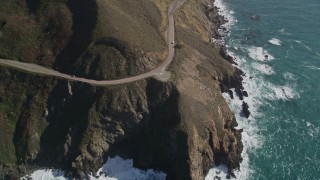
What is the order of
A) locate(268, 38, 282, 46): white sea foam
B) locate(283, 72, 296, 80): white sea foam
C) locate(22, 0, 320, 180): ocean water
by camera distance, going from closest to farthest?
locate(22, 0, 320, 180): ocean water < locate(283, 72, 296, 80): white sea foam < locate(268, 38, 282, 46): white sea foam

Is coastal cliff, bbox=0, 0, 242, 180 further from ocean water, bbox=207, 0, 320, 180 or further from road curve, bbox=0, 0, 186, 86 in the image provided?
ocean water, bbox=207, 0, 320, 180

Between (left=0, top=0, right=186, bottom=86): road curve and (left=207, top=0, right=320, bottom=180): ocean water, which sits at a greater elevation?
(left=0, top=0, right=186, bottom=86): road curve

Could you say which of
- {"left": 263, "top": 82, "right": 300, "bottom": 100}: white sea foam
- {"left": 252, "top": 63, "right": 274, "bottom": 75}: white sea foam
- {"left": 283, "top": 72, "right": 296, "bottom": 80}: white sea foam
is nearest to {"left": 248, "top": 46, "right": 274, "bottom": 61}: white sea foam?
{"left": 252, "top": 63, "right": 274, "bottom": 75}: white sea foam

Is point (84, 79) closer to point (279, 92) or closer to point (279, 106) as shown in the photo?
point (279, 106)

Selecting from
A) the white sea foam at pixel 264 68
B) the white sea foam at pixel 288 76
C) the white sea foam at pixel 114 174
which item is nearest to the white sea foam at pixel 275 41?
the white sea foam at pixel 264 68

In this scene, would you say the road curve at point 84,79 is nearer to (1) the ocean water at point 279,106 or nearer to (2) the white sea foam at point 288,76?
(1) the ocean water at point 279,106

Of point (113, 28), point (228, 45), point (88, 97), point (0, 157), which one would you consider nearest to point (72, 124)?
point (88, 97)

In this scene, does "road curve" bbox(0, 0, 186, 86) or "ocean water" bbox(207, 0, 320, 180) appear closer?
"road curve" bbox(0, 0, 186, 86)
